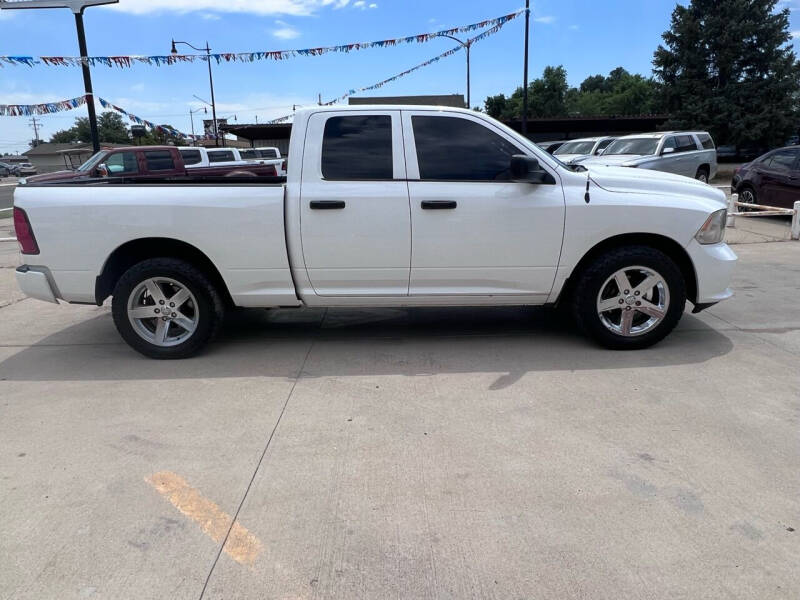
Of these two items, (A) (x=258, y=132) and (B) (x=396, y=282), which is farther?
(A) (x=258, y=132)

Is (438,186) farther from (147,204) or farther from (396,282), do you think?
(147,204)

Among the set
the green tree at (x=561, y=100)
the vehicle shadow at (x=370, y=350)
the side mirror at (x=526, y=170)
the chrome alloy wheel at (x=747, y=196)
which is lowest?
the vehicle shadow at (x=370, y=350)

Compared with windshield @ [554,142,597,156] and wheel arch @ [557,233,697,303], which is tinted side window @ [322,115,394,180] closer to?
wheel arch @ [557,233,697,303]

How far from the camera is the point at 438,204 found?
437 centimetres

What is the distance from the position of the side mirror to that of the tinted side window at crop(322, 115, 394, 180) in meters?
0.92

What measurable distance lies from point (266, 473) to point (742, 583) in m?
2.18

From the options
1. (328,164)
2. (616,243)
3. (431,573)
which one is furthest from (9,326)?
(616,243)

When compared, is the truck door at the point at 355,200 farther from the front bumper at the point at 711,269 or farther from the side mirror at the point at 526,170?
the front bumper at the point at 711,269

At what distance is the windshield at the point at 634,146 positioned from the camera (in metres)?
15.3

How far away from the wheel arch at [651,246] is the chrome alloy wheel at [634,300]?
22 cm

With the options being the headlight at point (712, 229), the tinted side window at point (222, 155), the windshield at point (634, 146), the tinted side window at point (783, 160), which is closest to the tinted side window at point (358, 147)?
the headlight at point (712, 229)

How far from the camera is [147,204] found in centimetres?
439

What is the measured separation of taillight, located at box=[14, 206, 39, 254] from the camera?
14.5 ft

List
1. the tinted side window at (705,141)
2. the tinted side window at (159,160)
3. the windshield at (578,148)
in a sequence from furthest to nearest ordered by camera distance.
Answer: the windshield at (578,148)
the tinted side window at (705,141)
the tinted side window at (159,160)
